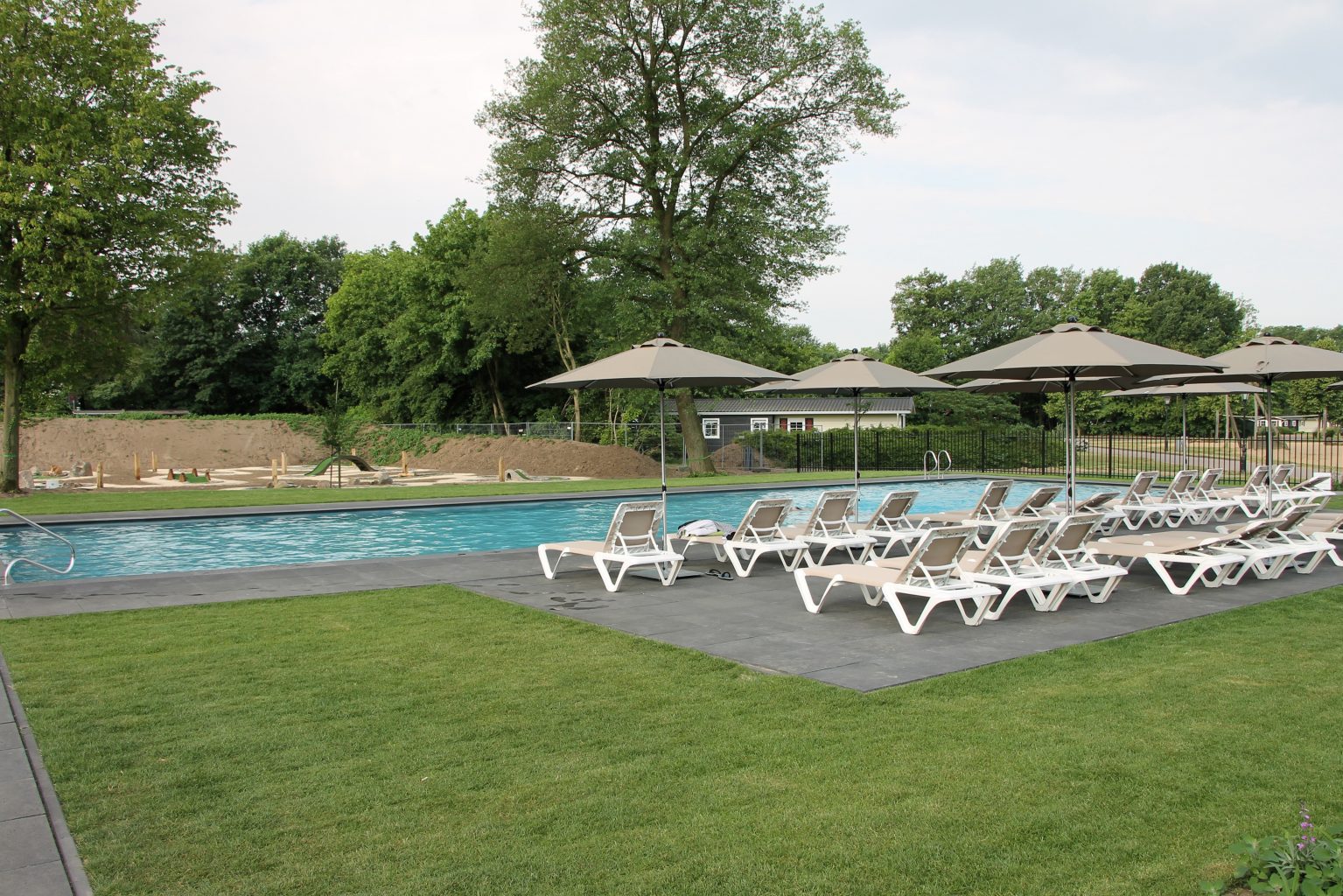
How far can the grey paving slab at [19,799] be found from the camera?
12.7 feet

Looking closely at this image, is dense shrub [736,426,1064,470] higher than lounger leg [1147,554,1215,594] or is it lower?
higher

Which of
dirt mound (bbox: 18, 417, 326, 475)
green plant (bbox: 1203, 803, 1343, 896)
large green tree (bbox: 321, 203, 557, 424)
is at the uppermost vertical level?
large green tree (bbox: 321, 203, 557, 424)

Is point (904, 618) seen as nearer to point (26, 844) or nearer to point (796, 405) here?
point (26, 844)

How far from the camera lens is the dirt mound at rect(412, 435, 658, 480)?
33281 mm

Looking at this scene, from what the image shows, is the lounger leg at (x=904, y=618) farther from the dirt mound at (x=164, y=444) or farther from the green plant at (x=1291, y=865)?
the dirt mound at (x=164, y=444)

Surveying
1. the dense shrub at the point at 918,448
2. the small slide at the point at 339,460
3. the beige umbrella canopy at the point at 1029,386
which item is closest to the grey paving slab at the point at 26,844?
the beige umbrella canopy at the point at 1029,386

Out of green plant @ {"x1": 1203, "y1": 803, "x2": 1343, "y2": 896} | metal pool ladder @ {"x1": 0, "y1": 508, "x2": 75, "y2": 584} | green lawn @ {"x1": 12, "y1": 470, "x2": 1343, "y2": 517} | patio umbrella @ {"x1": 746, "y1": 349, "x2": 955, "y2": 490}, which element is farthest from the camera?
green lawn @ {"x1": 12, "y1": 470, "x2": 1343, "y2": 517}

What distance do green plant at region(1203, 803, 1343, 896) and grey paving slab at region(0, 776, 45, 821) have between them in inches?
174

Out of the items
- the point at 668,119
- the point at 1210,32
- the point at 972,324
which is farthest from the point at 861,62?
the point at 972,324

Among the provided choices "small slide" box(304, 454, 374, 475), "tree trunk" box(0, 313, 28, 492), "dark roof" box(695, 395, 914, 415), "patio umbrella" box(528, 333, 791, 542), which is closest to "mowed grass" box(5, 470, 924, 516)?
"tree trunk" box(0, 313, 28, 492)

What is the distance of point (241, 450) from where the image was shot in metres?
45.4

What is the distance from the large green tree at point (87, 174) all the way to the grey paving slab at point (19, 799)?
20.8 m

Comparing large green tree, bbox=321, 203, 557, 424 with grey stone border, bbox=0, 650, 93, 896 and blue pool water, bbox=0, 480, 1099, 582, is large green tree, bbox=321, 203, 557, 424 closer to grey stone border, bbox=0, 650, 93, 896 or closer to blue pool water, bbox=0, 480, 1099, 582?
blue pool water, bbox=0, 480, 1099, 582

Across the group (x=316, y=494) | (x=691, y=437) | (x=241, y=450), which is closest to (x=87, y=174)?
(x=316, y=494)
